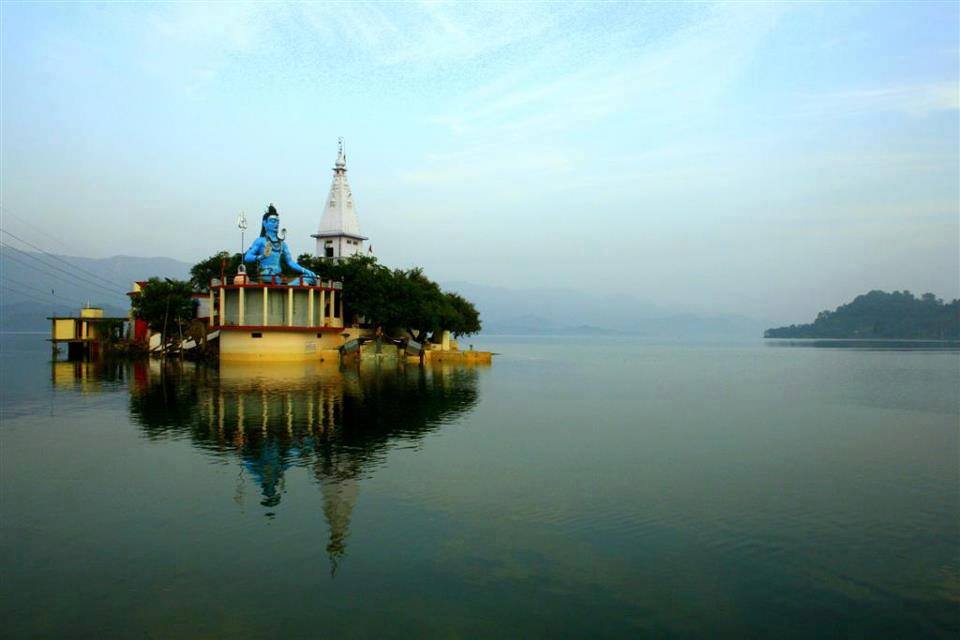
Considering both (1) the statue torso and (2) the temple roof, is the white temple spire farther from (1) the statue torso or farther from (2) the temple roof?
(1) the statue torso

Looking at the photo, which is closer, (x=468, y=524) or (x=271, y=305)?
(x=468, y=524)

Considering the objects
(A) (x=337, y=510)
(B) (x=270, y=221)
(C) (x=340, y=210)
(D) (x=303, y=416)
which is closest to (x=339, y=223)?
(C) (x=340, y=210)

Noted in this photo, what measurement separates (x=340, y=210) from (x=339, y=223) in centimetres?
189

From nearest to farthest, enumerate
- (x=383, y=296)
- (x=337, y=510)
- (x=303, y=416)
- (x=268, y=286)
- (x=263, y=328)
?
(x=337, y=510) < (x=303, y=416) < (x=263, y=328) < (x=268, y=286) < (x=383, y=296)

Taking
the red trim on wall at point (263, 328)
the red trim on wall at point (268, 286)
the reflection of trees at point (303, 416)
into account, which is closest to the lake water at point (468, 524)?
the reflection of trees at point (303, 416)

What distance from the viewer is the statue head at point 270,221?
6744cm

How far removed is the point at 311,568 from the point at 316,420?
1754 centimetres

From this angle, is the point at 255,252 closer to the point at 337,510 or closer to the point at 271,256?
the point at 271,256

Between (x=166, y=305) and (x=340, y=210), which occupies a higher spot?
(x=340, y=210)

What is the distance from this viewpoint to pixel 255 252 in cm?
6694

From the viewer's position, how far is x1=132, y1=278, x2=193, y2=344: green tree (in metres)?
72.8

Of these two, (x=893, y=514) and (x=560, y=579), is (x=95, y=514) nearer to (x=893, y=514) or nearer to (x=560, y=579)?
(x=560, y=579)

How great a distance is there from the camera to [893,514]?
17.2m

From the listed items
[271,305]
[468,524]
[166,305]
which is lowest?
[468,524]
